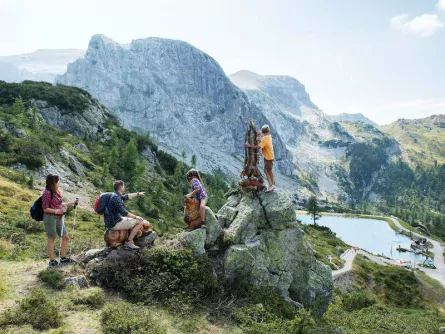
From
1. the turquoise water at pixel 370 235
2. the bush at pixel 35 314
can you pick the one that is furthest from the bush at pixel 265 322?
the turquoise water at pixel 370 235

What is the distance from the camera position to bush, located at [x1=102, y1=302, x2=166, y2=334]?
9.00 m

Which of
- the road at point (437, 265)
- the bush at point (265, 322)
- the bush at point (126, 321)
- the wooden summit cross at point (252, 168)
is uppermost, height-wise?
the wooden summit cross at point (252, 168)

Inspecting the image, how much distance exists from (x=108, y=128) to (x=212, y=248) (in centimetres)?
8449

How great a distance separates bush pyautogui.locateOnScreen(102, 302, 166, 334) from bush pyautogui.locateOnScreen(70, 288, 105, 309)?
632 mm

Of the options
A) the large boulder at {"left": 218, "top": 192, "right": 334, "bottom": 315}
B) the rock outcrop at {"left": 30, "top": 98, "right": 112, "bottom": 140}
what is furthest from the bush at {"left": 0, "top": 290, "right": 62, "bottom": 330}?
the rock outcrop at {"left": 30, "top": 98, "right": 112, "bottom": 140}

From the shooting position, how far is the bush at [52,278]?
1109 cm

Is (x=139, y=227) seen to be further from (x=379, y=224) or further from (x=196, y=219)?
(x=379, y=224)

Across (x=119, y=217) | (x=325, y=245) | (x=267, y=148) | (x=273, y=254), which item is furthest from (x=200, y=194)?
(x=325, y=245)

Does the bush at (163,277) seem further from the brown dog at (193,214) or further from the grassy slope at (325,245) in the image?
the grassy slope at (325,245)

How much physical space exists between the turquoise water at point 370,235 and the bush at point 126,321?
135 m

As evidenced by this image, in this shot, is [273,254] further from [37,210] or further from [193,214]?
[37,210]

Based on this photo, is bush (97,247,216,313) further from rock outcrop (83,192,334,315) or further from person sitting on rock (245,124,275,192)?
person sitting on rock (245,124,275,192)

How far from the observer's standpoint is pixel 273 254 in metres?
16.1

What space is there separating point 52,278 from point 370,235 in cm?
17779
